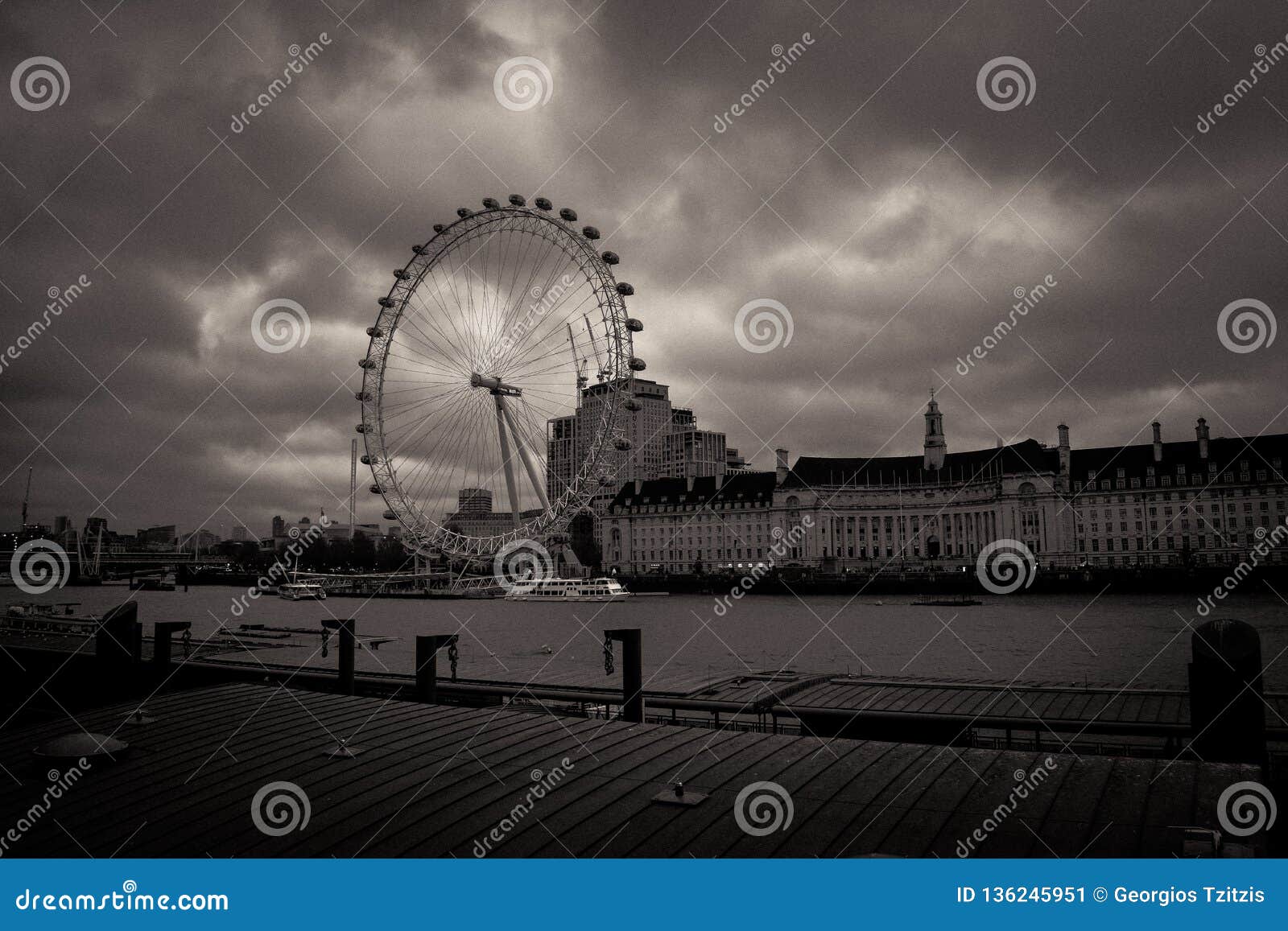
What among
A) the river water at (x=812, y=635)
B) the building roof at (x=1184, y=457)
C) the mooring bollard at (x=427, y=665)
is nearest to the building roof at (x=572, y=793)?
the mooring bollard at (x=427, y=665)

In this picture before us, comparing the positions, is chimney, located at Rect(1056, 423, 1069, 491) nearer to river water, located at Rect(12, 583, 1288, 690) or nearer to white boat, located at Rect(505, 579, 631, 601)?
river water, located at Rect(12, 583, 1288, 690)

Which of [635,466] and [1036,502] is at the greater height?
[635,466]

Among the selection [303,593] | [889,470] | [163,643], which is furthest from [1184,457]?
[163,643]

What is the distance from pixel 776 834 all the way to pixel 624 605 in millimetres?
93498

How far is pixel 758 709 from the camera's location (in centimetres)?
1612

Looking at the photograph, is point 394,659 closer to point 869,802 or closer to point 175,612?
point 869,802

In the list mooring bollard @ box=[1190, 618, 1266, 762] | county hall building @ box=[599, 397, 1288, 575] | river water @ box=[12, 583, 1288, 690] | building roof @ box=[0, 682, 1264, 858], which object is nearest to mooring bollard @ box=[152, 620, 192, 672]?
river water @ box=[12, 583, 1288, 690]

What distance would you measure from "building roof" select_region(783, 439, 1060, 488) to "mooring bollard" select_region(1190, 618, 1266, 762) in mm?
145081

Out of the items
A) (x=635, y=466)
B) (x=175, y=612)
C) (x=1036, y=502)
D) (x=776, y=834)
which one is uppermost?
(x=635, y=466)

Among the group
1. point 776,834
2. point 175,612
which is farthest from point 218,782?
point 175,612

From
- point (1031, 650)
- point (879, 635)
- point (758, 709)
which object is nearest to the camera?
point (758, 709)

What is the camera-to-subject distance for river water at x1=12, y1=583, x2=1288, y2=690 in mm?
30922

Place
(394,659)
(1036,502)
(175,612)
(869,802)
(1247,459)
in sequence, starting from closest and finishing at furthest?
(869,802) → (394,659) → (175,612) → (1247,459) → (1036,502)

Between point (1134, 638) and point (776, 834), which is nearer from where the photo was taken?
point (776, 834)
